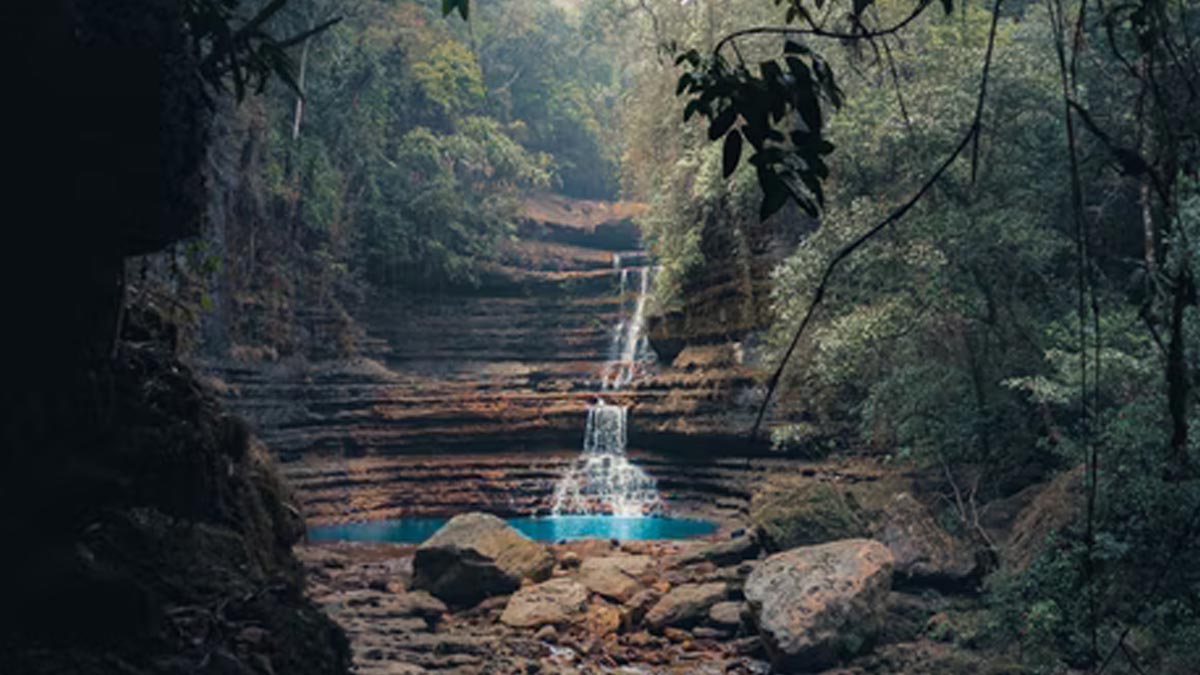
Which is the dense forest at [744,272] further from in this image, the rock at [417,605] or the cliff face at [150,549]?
the rock at [417,605]

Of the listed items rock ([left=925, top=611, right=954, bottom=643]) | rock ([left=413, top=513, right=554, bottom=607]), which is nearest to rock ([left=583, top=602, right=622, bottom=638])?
rock ([left=413, top=513, right=554, bottom=607])

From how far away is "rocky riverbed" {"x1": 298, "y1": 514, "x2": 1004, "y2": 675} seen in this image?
8.30m

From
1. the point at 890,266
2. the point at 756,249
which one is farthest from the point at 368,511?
the point at 890,266

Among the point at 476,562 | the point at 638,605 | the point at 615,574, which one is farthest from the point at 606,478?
the point at 638,605

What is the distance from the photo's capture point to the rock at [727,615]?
31.0 ft

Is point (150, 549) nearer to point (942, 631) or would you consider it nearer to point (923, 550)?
point (942, 631)

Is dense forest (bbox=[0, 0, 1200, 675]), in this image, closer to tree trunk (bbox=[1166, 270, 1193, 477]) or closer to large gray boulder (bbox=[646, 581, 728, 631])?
tree trunk (bbox=[1166, 270, 1193, 477])

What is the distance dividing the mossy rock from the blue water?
4.39m

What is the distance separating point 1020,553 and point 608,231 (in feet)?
86.0

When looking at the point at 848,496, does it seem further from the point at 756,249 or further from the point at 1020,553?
the point at 756,249

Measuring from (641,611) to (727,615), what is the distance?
3.58 feet

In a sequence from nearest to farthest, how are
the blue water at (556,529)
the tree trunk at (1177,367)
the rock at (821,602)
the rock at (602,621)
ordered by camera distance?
the tree trunk at (1177,367) → the rock at (821,602) → the rock at (602,621) → the blue water at (556,529)

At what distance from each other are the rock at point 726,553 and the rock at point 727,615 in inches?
78.8

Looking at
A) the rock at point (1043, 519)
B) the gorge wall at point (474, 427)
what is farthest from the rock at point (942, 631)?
the gorge wall at point (474, 427)
